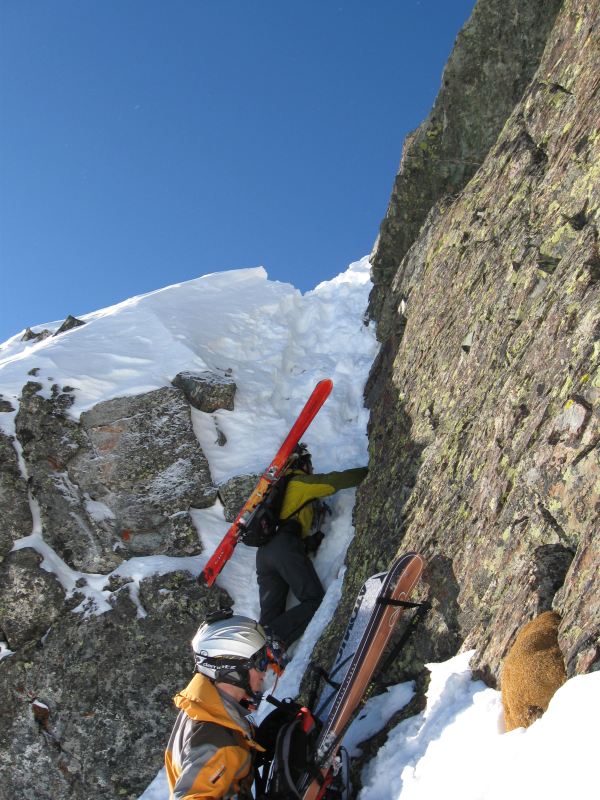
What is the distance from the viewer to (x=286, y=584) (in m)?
9.72

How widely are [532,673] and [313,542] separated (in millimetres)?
6447

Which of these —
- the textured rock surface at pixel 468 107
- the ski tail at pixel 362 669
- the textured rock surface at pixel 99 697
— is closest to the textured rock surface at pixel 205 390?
the textured rock surface at pixel 468 107

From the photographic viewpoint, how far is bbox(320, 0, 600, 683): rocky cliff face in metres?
4.61

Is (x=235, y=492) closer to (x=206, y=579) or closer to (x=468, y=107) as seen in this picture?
(x=206, y=579)

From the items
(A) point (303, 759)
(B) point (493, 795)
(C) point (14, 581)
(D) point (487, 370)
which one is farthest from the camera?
(C) point (14, 581)

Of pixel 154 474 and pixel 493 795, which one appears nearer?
pixel 493 795

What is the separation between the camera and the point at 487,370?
7121 mm

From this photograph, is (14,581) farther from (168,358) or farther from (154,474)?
(168,358)

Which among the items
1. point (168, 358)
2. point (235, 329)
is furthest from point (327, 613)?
point (235, 329)

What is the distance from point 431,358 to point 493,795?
6.73 meters

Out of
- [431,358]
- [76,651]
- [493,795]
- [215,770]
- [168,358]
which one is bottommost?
[493,795]

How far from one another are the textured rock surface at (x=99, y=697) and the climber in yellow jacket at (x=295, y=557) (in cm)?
114

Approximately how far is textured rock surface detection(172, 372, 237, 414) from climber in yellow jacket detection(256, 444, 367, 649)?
3501 mm

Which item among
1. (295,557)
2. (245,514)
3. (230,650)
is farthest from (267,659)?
(245,514)
